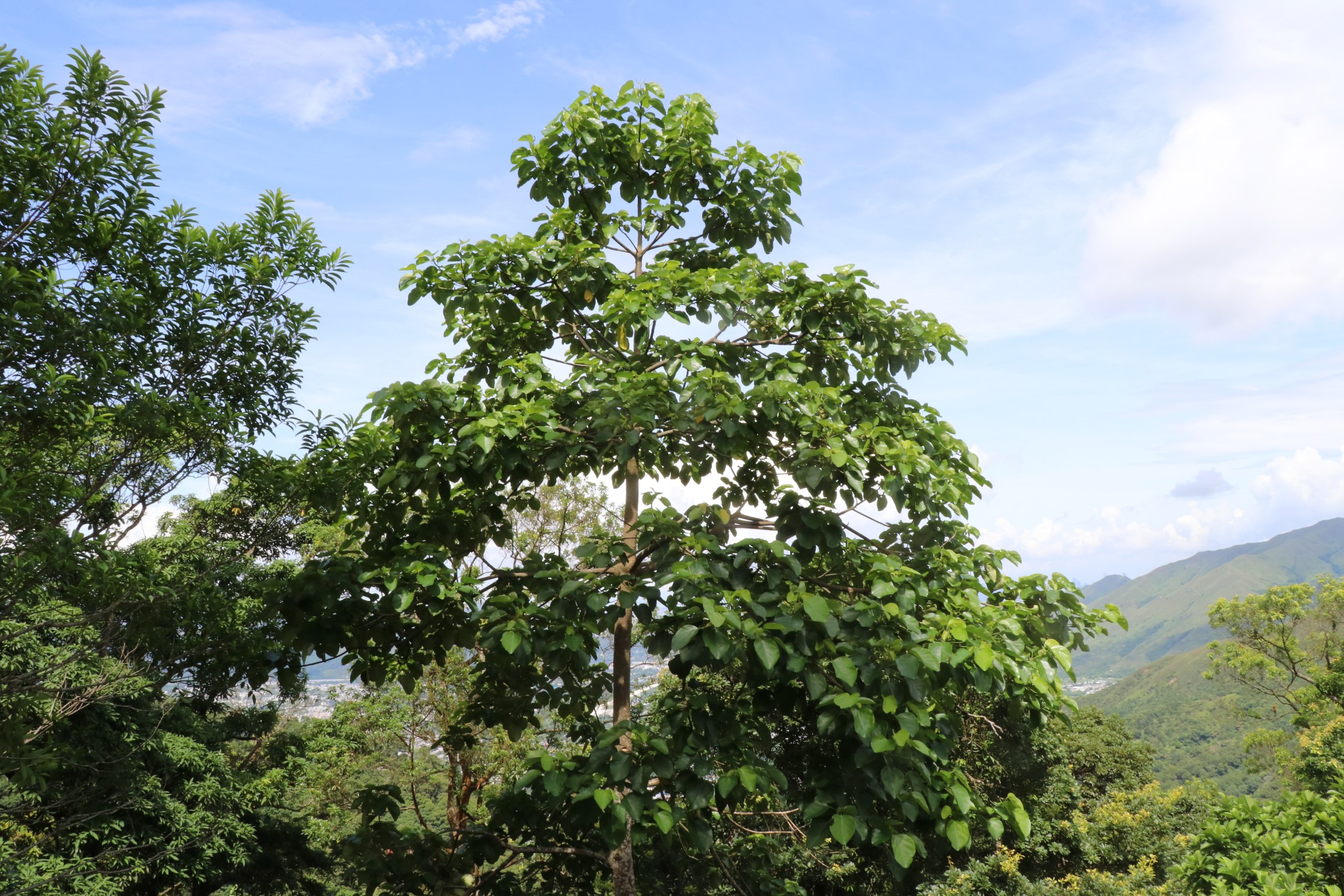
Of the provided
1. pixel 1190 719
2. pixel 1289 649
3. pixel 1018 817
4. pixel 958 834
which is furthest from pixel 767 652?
pixel 1190 719

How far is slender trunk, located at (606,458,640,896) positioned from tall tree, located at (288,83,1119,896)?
0.07 ft

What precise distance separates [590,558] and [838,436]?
1.58 meters

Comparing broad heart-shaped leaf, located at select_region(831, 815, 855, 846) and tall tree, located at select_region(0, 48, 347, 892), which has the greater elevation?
tall tree, located at select_region(0, 48, 347, 892)

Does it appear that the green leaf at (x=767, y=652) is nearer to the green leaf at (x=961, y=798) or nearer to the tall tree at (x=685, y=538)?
the tall tree at (x=685, y=538)

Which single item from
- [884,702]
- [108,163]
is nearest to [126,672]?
[108,163]

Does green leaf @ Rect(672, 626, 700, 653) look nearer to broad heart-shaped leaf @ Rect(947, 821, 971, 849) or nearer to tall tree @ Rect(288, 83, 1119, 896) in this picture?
tall tree @ Rect(288, 83, 1119, 896)

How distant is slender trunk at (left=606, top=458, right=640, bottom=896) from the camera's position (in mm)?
5008

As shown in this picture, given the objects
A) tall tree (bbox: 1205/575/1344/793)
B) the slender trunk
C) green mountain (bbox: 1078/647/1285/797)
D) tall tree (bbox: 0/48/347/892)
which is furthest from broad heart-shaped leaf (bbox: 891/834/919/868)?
green mountain (bbox: 1078/647/1285/797)

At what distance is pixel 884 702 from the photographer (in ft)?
12.1

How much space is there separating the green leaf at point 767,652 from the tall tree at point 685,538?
3 cm

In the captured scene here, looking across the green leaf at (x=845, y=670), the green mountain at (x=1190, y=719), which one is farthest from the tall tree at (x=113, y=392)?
the green mountain at (x=1190, y=719)

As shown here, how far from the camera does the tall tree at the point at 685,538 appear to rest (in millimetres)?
3912

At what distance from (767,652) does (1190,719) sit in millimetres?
146405

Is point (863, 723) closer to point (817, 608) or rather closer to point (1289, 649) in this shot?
point (817, 608)
